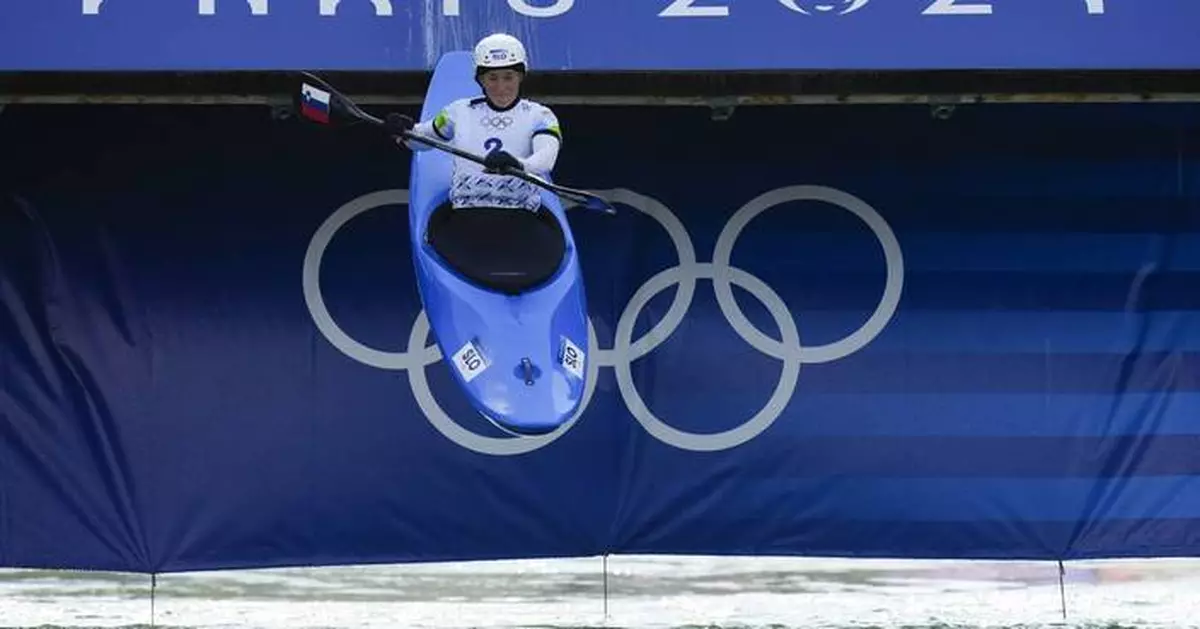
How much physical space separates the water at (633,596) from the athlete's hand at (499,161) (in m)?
2.83

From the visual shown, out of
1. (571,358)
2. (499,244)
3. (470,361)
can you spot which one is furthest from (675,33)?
→ (470,361)

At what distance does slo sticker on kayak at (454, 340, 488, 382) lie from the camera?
20.3 ft

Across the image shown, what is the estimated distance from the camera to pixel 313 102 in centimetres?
617

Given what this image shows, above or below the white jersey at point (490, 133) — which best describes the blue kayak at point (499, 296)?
below

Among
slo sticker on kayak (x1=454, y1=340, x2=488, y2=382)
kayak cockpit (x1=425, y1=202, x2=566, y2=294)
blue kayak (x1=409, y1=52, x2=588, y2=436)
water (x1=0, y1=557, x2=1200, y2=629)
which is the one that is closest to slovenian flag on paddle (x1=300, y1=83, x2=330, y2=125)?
blue kayak (x1=409, y1=52, x2=588, y2=436)

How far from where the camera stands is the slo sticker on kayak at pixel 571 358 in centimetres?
631

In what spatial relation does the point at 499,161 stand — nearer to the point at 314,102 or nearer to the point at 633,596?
the point at 314,102

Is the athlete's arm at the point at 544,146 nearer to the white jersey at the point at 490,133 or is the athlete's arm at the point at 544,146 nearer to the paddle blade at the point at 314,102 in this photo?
the white jersey at the point at 490,133

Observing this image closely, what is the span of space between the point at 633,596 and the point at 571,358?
2.54 metres

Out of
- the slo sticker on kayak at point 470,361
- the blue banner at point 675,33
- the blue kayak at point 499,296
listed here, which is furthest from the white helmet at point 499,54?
the slo sticker on kayak at point 470,361

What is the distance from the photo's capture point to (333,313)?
825 centimetres

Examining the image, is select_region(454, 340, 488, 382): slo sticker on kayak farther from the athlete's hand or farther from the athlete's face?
the athlete's face

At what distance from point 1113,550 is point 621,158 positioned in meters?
3.26

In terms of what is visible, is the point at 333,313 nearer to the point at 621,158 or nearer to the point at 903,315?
the point at 621,158
